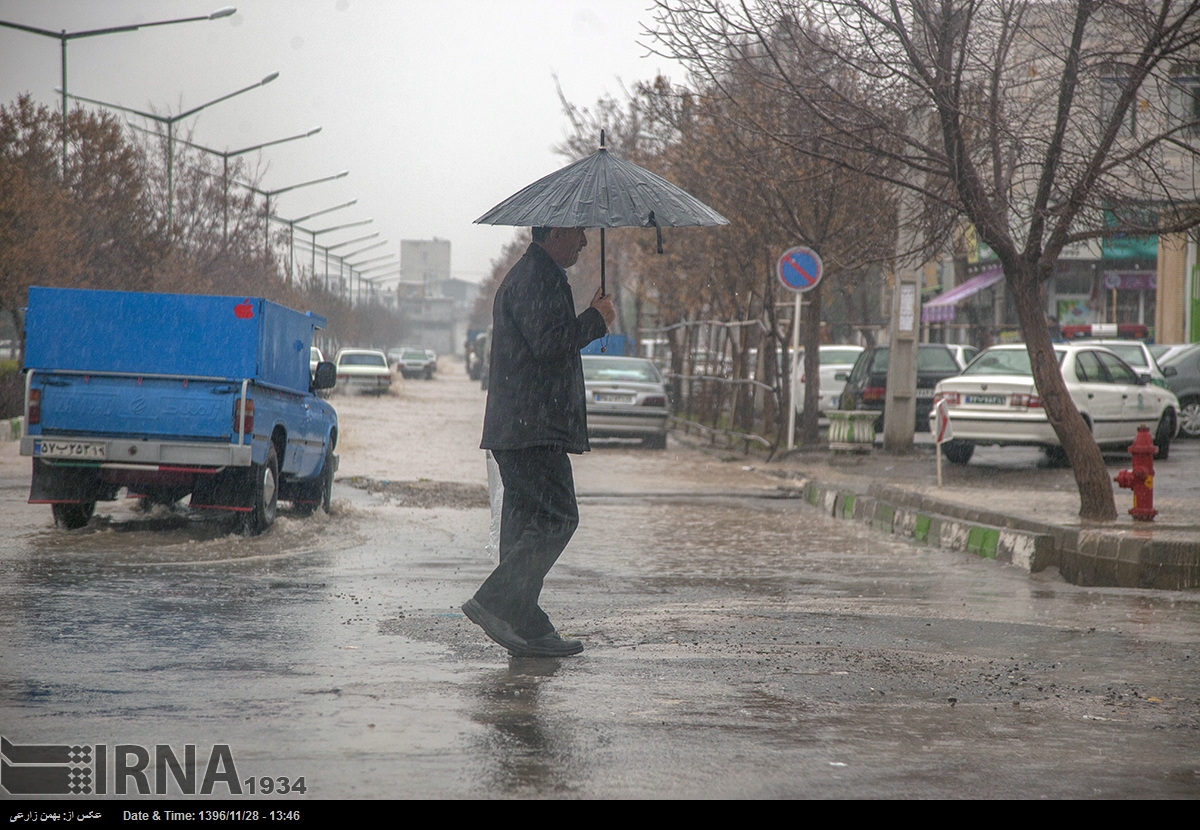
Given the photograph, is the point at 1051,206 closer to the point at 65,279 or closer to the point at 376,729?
the point at 376,729

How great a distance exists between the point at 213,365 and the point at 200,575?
7.65ft

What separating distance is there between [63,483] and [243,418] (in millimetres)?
1539

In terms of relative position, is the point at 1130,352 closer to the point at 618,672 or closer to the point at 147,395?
the point at 147,395

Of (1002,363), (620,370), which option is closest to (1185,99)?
(1002,363)

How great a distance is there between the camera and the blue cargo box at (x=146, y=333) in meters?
10.5

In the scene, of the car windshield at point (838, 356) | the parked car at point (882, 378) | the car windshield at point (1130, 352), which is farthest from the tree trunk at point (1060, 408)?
the car windshield at point (838, 356)

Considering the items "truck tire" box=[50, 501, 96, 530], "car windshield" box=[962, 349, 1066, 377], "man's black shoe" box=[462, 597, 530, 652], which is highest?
"car windshield" box=[962, 349, 1066, 377]

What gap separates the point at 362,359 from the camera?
1957 inches

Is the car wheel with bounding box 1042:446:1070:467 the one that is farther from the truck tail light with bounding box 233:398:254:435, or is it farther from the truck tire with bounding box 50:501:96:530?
the truck tire with bounding box 50:501:96:530

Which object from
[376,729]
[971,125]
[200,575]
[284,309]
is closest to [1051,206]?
[971,125]

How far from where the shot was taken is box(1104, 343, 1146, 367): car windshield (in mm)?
24094

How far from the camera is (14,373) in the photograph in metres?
25.1

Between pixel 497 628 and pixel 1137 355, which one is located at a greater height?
pixel 1137 355

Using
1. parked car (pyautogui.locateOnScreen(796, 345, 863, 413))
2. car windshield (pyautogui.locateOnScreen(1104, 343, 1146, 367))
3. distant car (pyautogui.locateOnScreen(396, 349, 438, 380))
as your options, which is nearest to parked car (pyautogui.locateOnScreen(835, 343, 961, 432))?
parked car (pyautogui.locateOnScreen(796, 345, 863, 413))
